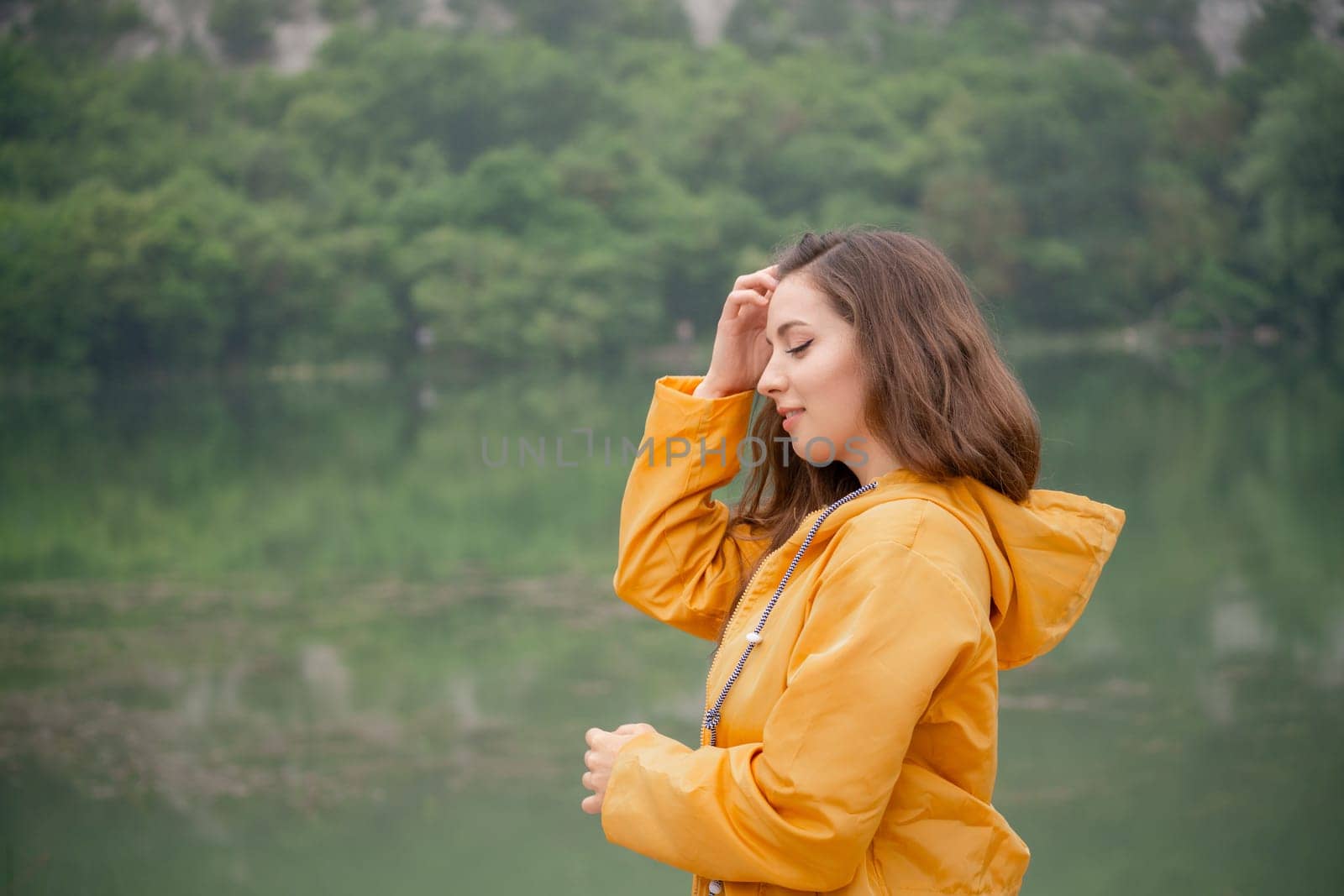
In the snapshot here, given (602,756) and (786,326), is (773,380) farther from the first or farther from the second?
(602,756)

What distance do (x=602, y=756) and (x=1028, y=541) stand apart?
0.29 m

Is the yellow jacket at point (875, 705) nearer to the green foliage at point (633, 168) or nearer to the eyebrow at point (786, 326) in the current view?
the eyebrow at point (786, 326)

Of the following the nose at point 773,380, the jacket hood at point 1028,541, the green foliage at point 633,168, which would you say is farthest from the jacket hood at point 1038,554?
the green foliage at point 633,168

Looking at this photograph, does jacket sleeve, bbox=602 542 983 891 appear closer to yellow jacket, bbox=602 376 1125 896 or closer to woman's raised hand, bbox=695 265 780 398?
yellow jacket, bbox=602 376 1125 896

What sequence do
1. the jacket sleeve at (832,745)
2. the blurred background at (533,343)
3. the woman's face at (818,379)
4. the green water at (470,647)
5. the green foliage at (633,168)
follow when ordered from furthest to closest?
the green foliage at (633,168)
the blurred background at (533,343)
the green water at (470,647)
the woman's face at (818,379)
the jacket sleeve at (832,745)

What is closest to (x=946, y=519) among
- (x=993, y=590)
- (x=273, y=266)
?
(x=993, y=590)

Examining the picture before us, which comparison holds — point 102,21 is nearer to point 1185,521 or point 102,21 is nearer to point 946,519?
point 1185,521

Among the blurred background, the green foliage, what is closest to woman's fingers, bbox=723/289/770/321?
the blurred background

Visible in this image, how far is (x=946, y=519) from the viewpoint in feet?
2.36

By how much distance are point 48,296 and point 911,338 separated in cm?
807

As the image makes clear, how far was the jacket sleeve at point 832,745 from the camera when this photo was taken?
67cm

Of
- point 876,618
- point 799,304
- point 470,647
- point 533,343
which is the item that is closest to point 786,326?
point 799,304

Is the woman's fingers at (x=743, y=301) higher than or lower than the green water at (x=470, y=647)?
higher

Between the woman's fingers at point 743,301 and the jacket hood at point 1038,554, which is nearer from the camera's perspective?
the jacket hood at point 1038,554
